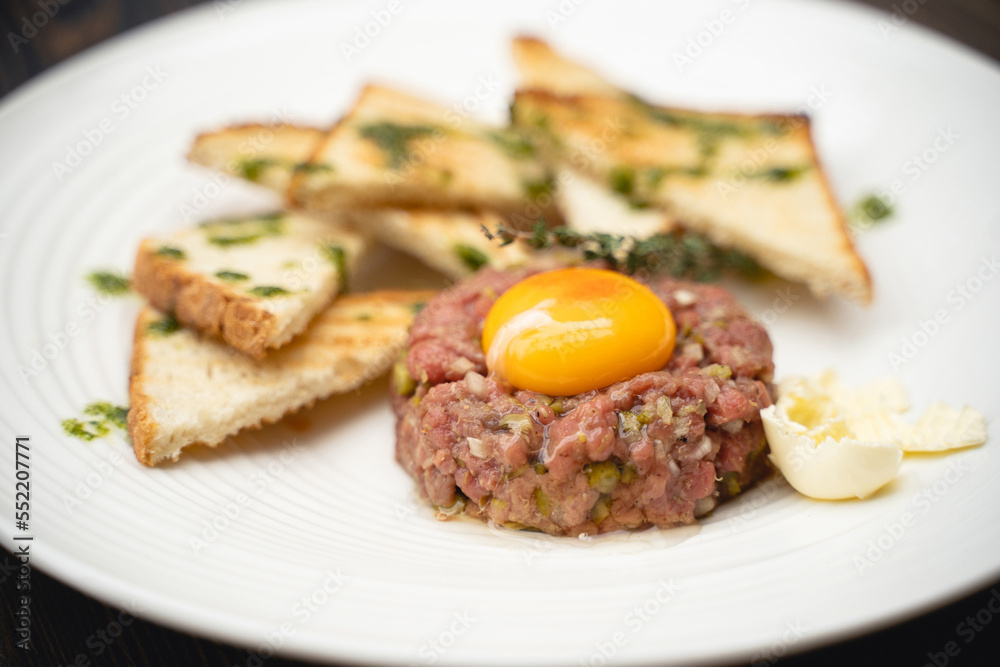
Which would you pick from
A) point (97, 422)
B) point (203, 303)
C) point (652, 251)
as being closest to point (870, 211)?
point (652, 251)

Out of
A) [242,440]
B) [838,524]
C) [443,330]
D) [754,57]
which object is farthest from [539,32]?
[838,524]

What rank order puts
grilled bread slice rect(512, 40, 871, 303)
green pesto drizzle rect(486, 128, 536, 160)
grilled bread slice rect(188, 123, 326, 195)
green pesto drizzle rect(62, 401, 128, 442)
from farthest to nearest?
green pesto drizzle rect(486, 128, 536, 160) < grilled bread slice rect(188, 123, 326, 195) < grilled bread slice rect(512, 40, 871, 303) < green pesto drizzle rect(62, 401, 128, 442)

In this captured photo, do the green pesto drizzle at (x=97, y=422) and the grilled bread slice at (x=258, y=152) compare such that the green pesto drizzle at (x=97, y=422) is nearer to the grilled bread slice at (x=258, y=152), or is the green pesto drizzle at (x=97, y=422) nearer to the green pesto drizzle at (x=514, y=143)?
the grilled bread slice at (x=258, y=152)

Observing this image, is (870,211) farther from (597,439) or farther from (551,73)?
(597,439)

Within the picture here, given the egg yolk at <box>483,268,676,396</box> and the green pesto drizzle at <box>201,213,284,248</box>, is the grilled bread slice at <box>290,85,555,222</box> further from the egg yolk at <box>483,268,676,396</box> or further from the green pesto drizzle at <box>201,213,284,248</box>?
the egg yolk at <box>483,268,676,396</box>

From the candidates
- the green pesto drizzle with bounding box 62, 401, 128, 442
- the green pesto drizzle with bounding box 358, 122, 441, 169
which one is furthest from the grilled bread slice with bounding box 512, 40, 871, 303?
the green pesto drizzle with bounding box 62, 401, 128, 442

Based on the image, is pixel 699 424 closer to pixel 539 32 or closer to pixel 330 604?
pixel 330 604
